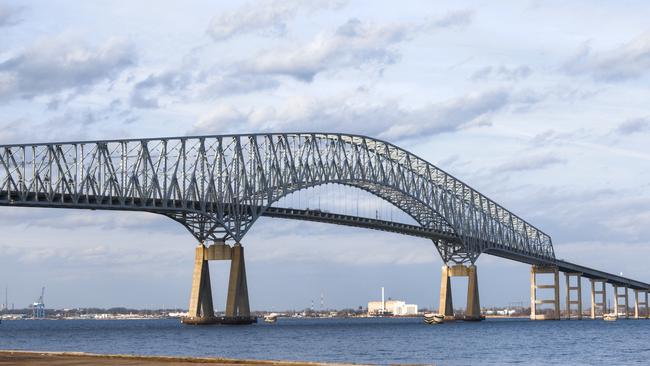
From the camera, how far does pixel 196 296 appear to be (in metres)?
115

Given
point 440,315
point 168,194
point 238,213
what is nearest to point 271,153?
point 238,213

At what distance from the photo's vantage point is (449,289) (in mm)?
172500

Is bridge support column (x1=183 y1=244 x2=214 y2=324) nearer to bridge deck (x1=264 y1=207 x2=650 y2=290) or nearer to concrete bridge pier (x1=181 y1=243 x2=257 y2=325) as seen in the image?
concrete bridge pier (x1=181 y1=243 x2=257 y2=325)

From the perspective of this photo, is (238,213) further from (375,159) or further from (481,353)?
(481,353)

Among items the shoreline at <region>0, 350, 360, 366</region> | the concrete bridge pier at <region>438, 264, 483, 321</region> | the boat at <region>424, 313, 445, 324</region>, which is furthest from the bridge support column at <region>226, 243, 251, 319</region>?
the shoreline at <region>0, 350, 360, 366</region>

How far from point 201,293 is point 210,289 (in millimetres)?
1933

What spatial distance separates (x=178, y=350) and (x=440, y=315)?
4063 inches

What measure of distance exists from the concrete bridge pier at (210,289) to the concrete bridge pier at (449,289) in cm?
6032

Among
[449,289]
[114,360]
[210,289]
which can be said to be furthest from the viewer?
[449,289]

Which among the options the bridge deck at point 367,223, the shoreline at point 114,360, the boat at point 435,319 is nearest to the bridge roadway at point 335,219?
the bridge deck at point 367,223

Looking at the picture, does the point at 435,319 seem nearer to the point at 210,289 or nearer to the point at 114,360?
the point at 210,289

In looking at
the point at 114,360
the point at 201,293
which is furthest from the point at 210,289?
the point at 114,360

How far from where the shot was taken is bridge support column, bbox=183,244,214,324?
115 meters

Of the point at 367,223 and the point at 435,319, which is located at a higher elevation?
the point at 367,223
